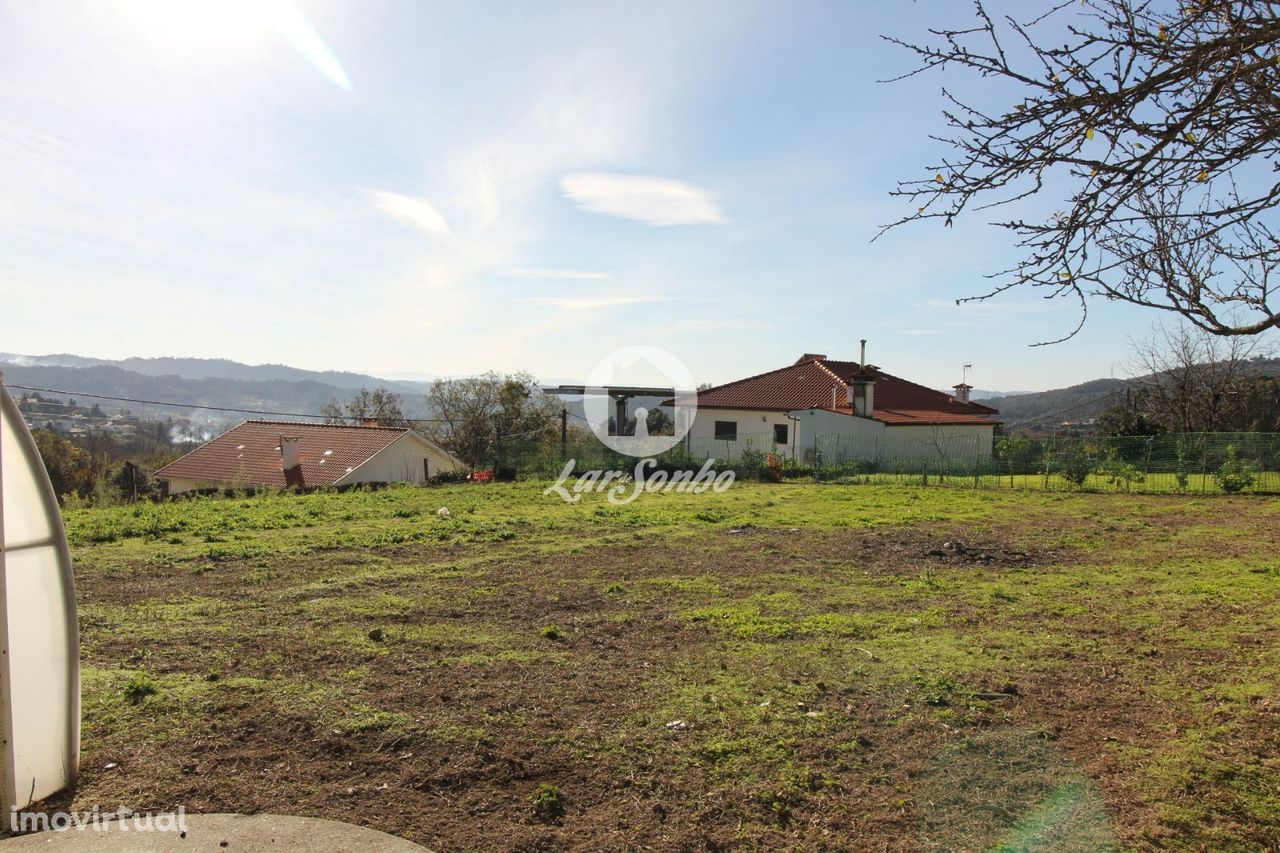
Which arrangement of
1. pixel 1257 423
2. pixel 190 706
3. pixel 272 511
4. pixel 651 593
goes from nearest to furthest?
pixel 190 706, pixel 651 593, pixel 272 511, pixel 1257 423

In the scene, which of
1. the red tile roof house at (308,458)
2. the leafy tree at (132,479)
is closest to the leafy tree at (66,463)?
the leafy tree at (132,479)

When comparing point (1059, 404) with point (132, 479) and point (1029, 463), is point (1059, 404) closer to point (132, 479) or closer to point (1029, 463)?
point (1029, 463)

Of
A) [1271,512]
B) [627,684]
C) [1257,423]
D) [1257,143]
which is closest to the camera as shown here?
[1257,143]

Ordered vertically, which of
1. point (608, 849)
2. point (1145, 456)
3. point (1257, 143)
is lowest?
point (608, 849)

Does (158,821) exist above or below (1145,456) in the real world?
below

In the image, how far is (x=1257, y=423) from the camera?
3011 centimetres

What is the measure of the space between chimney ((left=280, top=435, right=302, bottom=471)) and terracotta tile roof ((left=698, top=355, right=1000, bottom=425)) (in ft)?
58.1

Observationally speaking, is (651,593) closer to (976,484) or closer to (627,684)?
(627,684)

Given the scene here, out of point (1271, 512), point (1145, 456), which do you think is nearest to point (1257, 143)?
point (1271, 512)

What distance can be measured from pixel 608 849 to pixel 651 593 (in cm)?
396

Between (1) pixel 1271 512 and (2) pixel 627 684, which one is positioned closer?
(2) pixel 627 684

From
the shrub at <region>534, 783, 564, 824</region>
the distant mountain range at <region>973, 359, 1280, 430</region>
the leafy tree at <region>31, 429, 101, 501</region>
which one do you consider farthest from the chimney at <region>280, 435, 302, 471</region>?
the distant mountain range at <region>973, 359, 1280, 430</region>

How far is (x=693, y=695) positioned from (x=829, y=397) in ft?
89.3

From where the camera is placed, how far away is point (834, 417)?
87.5 feet
